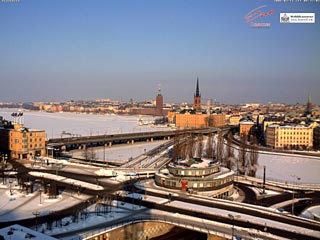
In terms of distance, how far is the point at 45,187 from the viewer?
83.7ft

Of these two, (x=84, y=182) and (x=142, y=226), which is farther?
(x=84, y=182)

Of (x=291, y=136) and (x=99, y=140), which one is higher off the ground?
(x=291, y=136)

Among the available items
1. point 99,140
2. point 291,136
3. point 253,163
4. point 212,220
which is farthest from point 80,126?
point 212,220

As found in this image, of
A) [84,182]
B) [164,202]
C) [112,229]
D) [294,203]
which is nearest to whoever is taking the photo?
[112,229]

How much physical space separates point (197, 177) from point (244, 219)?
7376 millimetres

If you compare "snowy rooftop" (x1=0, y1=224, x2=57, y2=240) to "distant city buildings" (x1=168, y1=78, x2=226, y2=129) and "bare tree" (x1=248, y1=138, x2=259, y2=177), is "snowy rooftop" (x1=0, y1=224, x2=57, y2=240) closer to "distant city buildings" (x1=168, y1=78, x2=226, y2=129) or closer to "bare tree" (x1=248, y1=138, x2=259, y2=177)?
"bare tree" (x1=248, y1=138, x2=259, y2=177)

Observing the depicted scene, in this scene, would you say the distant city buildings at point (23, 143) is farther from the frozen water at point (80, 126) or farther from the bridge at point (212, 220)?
the bridge at point (212, 220)

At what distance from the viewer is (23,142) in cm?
4088

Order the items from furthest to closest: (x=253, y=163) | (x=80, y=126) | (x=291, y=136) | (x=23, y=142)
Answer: (x=80, y=126) → (x=291, y=136) → (x=23, y=142) → (x=253, y=163)

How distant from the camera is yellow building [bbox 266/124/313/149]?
59375 millimetres

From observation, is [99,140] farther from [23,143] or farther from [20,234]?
[20,234]

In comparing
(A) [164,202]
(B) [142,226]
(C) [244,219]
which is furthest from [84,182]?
(C) [244,219]

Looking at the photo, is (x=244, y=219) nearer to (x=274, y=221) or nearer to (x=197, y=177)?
(x=274, y=221)

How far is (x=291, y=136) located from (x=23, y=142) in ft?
133
